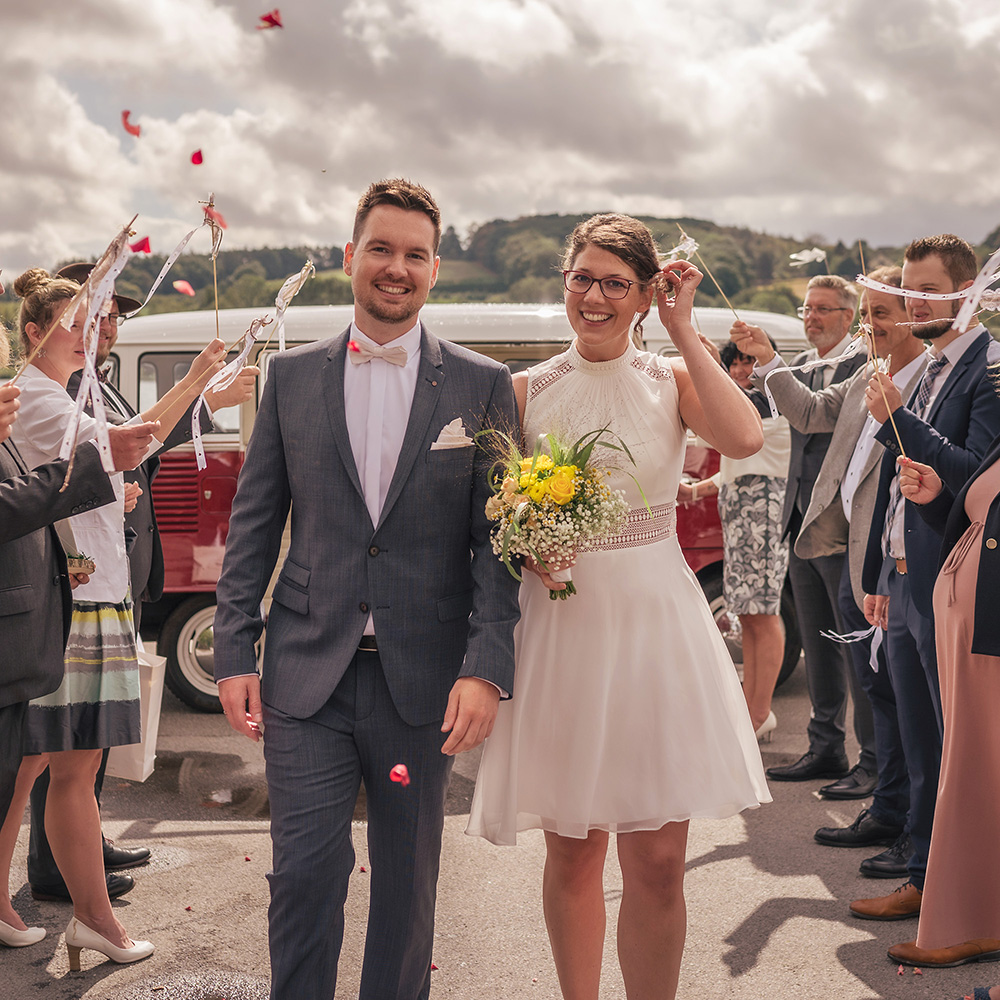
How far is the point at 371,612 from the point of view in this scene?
2564mm

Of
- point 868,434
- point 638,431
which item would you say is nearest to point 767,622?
point 868,434

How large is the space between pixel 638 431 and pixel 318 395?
911 mm

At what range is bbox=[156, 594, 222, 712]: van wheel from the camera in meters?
6.82

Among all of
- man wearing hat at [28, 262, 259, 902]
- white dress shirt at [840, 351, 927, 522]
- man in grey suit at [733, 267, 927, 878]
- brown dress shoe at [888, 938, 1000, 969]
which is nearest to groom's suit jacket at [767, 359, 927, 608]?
man in grey suit at [733, 267, 927, 878]

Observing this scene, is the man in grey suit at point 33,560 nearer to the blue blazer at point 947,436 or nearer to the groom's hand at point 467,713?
the groom's hand at point 467,713

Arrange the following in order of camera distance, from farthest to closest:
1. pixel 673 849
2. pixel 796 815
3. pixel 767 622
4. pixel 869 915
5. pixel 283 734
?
pixel 767 622, pixel 796 815, pixel 869 915, pixel 673 849, pixel 283 734

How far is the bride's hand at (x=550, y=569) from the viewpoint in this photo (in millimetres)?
2635

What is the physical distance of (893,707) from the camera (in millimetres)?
4715

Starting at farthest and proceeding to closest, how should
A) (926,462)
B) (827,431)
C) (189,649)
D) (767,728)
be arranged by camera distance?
(189,649) → (767,728) → (827,431) → (926,462)

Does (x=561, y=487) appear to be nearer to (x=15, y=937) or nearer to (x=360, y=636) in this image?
(x=360, y=636)

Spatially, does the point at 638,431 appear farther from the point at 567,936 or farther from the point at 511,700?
the point at 567,936

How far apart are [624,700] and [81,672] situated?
1924 millimetres

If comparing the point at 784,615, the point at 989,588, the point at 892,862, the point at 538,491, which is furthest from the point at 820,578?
the point at 538,491

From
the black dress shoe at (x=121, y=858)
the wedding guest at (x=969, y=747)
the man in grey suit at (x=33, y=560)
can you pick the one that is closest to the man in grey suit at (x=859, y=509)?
the wedding guest at (x=969, y=747)
